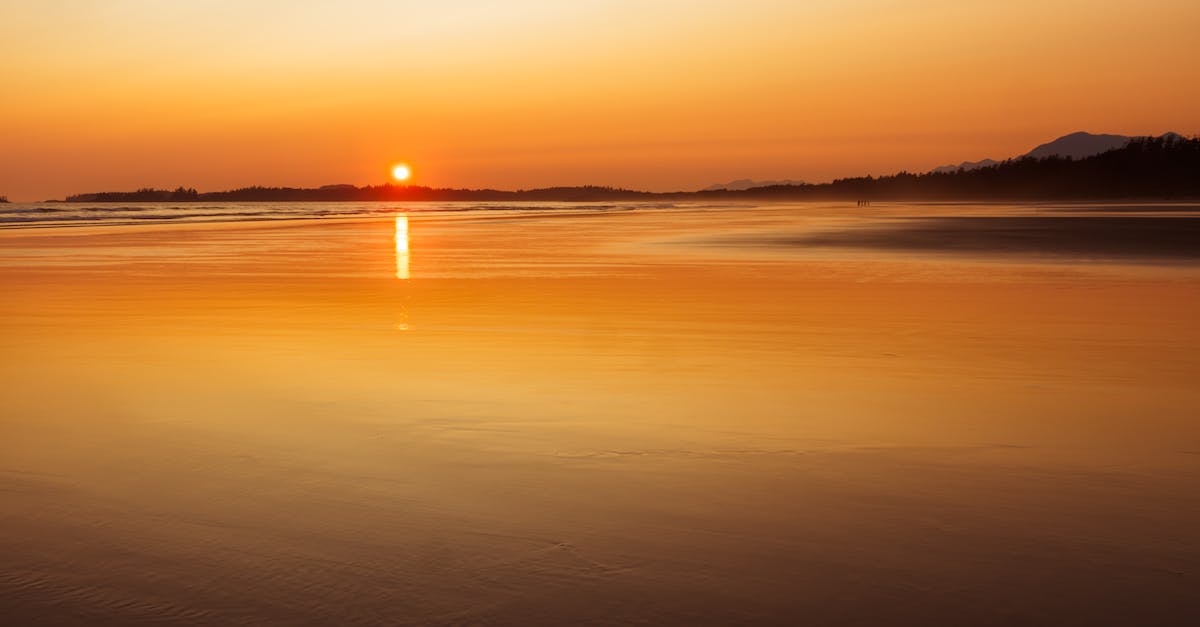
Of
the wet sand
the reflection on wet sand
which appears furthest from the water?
the wet sand

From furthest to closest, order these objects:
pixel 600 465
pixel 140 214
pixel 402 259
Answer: pixel 140 214, pixel 402 259, pixel 600 465

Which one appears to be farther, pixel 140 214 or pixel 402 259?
pixel 140 214

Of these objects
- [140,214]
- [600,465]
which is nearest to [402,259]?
[600,465]

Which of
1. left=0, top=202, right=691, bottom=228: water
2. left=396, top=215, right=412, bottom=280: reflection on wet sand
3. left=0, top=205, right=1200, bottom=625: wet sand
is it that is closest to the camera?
left=0, top=205, right=1200, bottom=625: wet sand

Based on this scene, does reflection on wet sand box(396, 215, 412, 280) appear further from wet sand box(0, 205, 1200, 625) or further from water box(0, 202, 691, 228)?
water box(0, 202, 691, 228)

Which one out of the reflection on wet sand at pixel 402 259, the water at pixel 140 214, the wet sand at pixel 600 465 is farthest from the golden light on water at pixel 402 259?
the water at pixel 140 214

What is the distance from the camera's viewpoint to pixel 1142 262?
1986 cm

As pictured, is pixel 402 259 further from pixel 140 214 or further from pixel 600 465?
pixel 140 214

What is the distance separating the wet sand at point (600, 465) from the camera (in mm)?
3674

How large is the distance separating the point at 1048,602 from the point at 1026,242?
85.2 feet

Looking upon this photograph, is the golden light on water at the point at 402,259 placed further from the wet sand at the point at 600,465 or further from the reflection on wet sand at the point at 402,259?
the wet sand at the point at 600,465

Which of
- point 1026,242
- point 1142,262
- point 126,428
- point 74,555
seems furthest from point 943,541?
point 1026,242

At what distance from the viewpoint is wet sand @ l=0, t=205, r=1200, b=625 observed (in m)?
3.67

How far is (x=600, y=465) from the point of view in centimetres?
541
